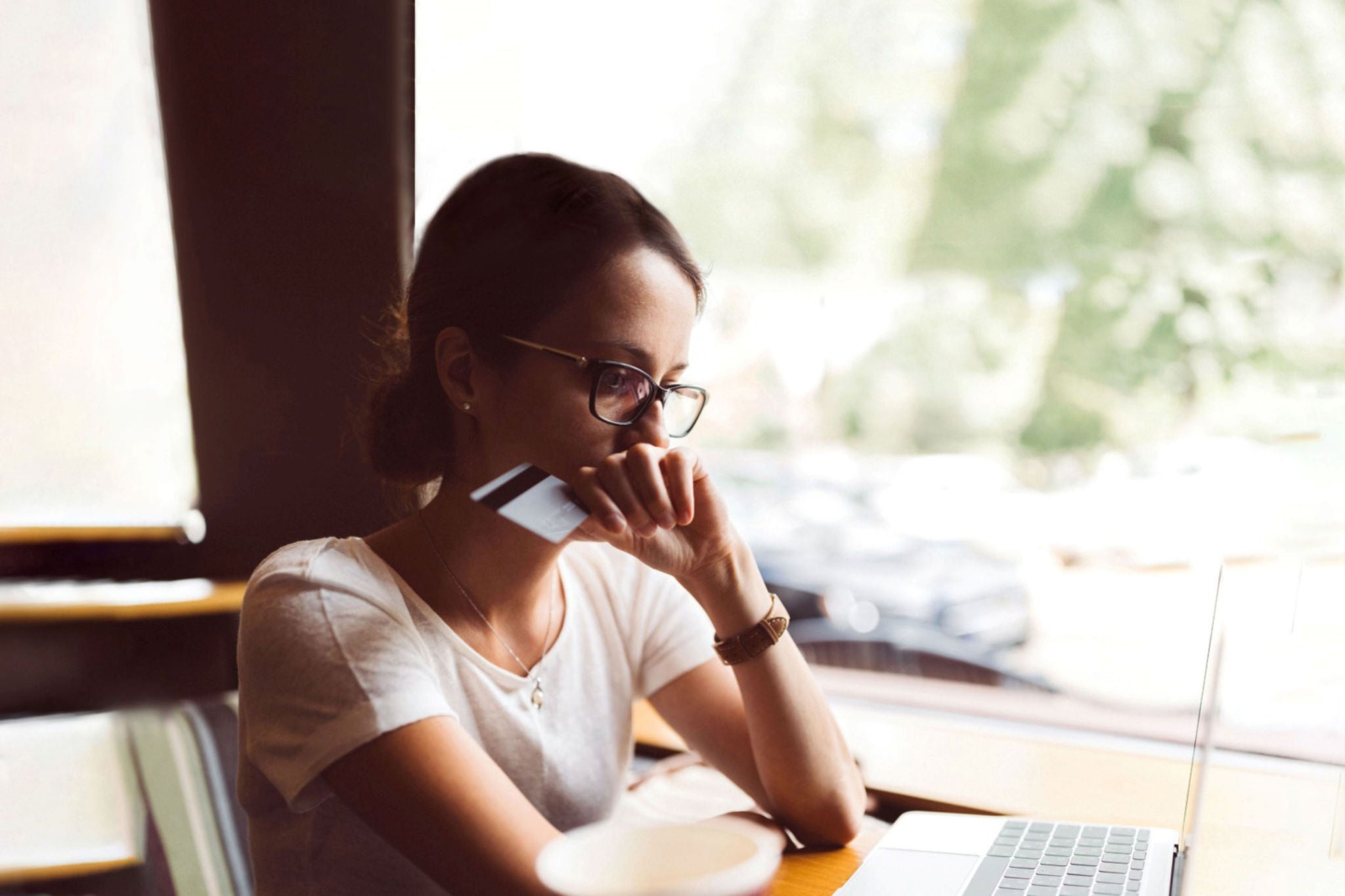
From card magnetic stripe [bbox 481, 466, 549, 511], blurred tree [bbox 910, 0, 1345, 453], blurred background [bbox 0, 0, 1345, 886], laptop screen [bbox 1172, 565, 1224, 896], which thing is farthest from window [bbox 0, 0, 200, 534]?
blurred tree [bbox 910, 0, 1345, 453]

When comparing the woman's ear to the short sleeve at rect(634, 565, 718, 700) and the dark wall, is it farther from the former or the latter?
the short sleeve at rect(634, 565, 718, 700)

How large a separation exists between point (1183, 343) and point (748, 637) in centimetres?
77

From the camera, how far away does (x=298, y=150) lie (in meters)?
0.61

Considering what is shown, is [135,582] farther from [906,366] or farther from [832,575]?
[906,366]

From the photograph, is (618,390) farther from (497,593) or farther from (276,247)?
(276,247)

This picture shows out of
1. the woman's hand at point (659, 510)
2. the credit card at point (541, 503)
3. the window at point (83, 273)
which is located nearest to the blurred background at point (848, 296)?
the window at point (83, 273)

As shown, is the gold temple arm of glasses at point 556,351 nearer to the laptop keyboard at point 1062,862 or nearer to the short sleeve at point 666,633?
the short sleeve at point 666,633

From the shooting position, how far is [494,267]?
52cm

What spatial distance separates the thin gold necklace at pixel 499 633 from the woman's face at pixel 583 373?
0.06 meters

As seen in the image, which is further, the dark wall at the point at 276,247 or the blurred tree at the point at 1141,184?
the blurred tree at the point at 1141,184

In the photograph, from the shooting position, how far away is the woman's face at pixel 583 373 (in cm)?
52

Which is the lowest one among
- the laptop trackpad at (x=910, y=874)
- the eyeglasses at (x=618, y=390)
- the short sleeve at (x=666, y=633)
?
the laptop trackpad at (x=910, y=874)

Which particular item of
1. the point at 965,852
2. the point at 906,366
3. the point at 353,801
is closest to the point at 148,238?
the point at 353,801

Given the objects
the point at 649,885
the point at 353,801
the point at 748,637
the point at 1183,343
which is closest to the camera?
the point at 649,885
